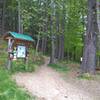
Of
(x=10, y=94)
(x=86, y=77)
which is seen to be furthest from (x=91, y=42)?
(x=10, y=94)

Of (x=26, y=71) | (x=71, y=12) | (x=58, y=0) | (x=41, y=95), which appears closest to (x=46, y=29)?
(x=58, y=0)

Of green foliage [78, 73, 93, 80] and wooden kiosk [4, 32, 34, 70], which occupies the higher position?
wooden kiosk [4, 32, 34, 70]

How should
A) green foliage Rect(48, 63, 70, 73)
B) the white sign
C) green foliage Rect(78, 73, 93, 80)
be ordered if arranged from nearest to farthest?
green foliage Rect(78, 73, 93, 80)
the white sign
green foliage Rect(48, 63, 70, 73)

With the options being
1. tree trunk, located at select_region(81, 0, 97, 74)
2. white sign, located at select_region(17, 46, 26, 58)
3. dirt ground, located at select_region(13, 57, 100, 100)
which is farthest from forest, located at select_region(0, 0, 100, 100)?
white sign, located at select_region(17, 46, 26, 58)

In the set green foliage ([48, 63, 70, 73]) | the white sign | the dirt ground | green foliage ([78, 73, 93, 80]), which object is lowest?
the dirt ground

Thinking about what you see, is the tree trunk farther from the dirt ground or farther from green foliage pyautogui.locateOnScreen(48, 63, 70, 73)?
the dirt ground

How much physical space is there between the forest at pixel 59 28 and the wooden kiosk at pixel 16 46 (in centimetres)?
52

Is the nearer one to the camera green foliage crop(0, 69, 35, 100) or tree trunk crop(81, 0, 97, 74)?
green foliage crop(0, 69, 35, 100)

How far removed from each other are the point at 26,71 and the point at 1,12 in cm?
2017

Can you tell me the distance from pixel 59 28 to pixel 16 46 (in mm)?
12947

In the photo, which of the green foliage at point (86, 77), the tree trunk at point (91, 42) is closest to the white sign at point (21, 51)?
the green foliage at point (86, 77)

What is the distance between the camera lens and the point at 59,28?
27.4 m

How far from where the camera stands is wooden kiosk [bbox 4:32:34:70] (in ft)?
46.8

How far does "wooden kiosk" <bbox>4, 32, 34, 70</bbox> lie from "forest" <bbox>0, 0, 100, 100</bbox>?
0.52 meters
